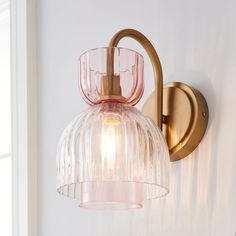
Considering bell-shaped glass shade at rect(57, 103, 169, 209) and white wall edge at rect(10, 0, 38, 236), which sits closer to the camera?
bell-shaped glass shade at rect(57, 103, 169, 209)

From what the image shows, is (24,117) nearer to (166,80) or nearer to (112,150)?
(166,80)

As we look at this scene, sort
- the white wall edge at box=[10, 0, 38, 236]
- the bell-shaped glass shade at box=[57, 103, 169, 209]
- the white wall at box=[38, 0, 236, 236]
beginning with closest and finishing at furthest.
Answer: the bell-shaped glass shade at box=[57, 103, 169, 209] < the white wall at box=[38, 0, 236, 236] < the white wall edge at box=[10, 0, 38, 236]

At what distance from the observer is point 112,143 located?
725 mm

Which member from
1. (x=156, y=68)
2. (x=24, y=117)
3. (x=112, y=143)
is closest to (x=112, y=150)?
(x=112, y=143)

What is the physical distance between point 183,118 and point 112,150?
0.17 m

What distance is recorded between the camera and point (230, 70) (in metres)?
0.83

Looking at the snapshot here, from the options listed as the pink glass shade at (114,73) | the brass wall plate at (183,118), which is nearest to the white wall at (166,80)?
the brass wall plate at (183,118)

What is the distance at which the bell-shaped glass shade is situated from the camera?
0.71 metres

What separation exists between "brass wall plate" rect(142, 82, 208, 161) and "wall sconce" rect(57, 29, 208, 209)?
0.26ft

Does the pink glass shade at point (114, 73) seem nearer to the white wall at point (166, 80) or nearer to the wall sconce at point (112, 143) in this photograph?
the wall sconce at point (112, 143)

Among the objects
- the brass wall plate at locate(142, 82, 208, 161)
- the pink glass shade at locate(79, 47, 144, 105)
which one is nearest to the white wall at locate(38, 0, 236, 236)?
the brass wall plate at locate(142, 82, 208, 161)

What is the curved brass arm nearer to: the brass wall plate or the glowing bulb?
the brass wall plate

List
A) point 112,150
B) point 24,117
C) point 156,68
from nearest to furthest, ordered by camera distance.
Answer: point 112,150 → point 156,68 → point 24,117

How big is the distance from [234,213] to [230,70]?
0.61 feet
